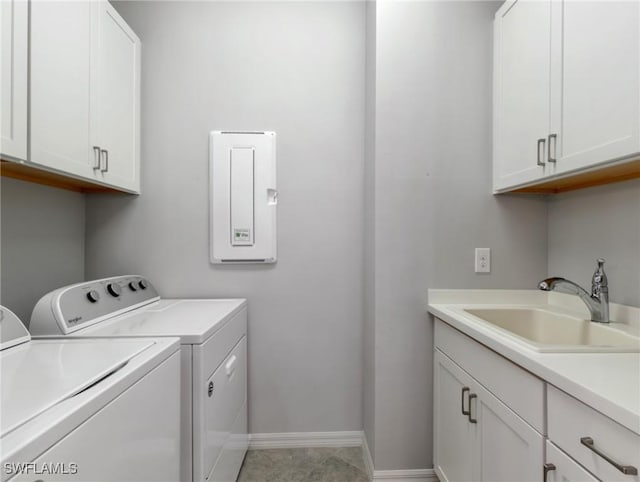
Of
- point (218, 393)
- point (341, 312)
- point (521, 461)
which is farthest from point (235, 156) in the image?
point (521, 461)

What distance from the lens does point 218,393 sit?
1.30 meters

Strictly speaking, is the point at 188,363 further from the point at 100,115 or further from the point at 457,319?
the point at 100,115

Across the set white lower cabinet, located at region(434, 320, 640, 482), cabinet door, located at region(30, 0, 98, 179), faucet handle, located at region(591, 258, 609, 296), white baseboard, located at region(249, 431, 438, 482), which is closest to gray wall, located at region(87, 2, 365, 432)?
white baseboard, located at region(249, 431, 438, 482)

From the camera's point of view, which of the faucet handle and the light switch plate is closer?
the faucet handle

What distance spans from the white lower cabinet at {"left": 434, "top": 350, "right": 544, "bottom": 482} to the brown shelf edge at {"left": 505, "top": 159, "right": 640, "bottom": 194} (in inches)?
33.7

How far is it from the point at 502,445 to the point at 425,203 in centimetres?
104

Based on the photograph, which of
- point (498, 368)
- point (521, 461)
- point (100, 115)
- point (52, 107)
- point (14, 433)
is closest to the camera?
point (14, 433)

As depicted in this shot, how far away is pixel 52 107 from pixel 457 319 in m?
1.75

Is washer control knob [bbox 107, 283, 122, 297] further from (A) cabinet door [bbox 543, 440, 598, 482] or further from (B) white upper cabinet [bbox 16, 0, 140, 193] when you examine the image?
(A) cabinet door [bbox 543, 440, 598, 482]

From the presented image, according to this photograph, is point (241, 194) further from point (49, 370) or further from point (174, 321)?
point (49, 370)

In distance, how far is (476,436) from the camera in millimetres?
1150

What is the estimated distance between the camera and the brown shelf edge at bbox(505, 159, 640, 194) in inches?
42.2

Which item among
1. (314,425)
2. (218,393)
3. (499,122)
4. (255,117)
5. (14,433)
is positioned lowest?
(314,425)

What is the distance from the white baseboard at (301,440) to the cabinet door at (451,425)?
0.57 metres
